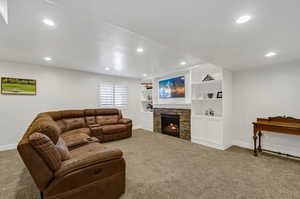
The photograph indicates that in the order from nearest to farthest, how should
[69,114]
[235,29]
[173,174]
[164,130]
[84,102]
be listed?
1. [235,29]
2. [173,174]
3. [69,114]
4. [84,102]
5. [164,130]

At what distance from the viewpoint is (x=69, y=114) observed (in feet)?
14.6

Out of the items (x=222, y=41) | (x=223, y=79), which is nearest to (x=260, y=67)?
(x=223, y=79)

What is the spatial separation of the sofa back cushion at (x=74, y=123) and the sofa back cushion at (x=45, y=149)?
122 inches

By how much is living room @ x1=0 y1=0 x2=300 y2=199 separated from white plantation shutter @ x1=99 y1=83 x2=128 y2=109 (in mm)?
61

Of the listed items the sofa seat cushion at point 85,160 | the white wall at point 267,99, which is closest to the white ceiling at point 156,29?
the white wall at point 267,99

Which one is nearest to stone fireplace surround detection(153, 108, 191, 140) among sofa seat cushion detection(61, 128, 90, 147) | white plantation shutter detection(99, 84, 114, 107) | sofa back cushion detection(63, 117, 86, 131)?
white plantation shutter detection(99, 84, 114, 107)

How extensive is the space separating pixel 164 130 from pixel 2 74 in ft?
17.8

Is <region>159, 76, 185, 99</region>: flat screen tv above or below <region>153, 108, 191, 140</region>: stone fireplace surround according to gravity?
above

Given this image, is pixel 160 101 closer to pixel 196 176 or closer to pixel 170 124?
pixel 170 124

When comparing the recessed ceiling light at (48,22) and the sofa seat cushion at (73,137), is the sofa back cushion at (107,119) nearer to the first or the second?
the sofa seat cushion at (73,137)

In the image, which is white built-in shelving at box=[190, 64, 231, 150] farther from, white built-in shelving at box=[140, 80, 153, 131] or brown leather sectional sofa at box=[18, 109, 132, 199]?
brown leather sectional sofa at box=[18, 109, 132, 199]

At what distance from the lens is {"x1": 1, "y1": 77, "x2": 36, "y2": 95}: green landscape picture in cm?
373

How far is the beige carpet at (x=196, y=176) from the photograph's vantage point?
1.91 metres

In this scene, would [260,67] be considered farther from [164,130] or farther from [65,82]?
[65,82]
